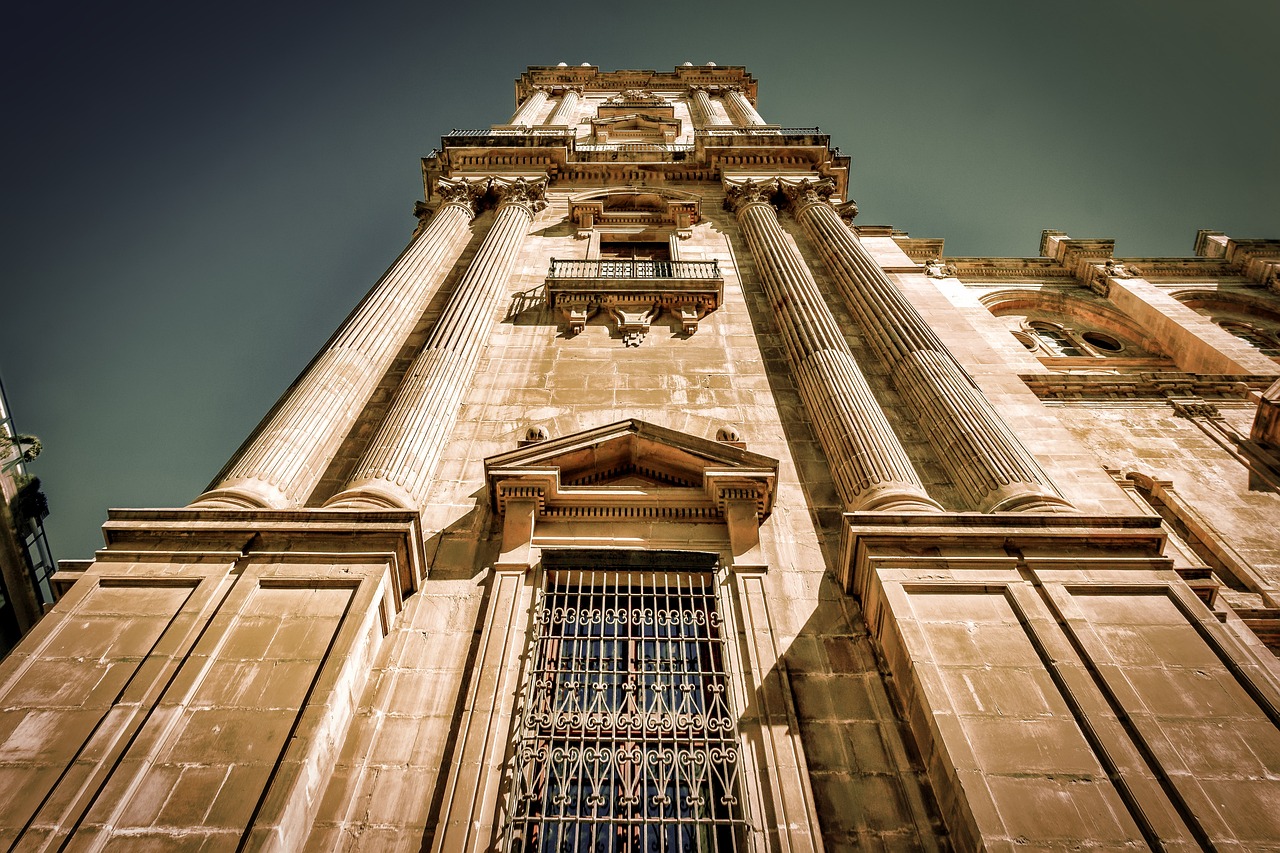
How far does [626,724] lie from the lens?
23.0 feet

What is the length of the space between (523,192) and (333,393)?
32.8ft

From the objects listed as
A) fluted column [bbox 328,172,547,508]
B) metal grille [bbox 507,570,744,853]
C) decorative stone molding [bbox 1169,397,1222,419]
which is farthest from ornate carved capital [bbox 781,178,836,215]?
metal grille [bbox 507,570,744,853]

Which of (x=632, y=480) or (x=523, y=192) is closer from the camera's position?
(x=632, y=480)

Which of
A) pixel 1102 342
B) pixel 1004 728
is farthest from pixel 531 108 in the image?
pixel 1004 728

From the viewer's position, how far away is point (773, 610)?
326 inches

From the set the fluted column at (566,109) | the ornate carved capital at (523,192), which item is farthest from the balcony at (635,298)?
the fluted column at (566,109)

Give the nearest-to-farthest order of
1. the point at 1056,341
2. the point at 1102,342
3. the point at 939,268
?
the point at 1056,341 < the point at 1102,342 < the point at 939,268

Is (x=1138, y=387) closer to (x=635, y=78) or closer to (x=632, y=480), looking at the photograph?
(x=632, y=480)

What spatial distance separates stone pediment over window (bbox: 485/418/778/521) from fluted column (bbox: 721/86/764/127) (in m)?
20.7

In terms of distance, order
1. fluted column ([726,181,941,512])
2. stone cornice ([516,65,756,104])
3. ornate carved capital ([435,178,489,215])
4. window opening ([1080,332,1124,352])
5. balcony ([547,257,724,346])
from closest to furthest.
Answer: fluted column ([726,181,941,512]) < balcony ([547,257,724,346]) < ornate carved capital ([435,178,489,215]) < window opening ([1080,332,1124,352]) < stone cornice ([516,65,756,104])

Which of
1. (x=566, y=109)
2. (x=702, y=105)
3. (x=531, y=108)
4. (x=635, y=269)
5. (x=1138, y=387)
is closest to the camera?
(x=635, y=269)

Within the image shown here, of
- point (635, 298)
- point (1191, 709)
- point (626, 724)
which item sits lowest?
point (626, 724)

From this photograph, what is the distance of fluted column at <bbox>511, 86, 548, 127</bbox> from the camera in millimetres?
27811

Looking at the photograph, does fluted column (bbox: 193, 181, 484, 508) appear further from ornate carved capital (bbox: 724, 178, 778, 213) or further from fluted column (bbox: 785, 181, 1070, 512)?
fluted column (bbox: 785, 181, 1070, 512)
